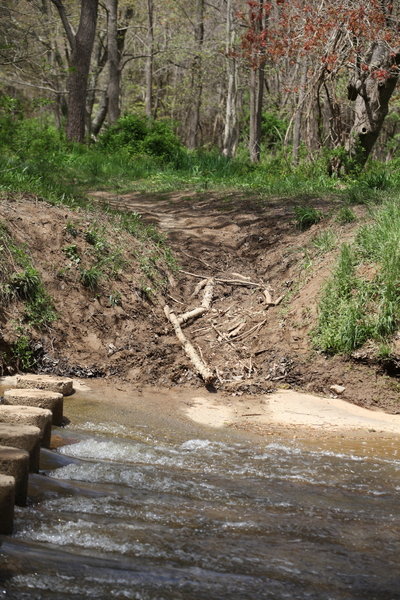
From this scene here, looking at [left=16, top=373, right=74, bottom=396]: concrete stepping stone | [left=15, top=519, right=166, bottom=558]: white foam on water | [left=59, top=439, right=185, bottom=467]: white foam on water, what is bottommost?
[left=59, top=439, right=185, bottom=467]: white foam on water

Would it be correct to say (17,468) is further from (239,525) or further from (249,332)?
(249,332)

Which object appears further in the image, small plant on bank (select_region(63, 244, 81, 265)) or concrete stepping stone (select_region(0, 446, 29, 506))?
small plant on bank (select_region(63, 244, 81, 265))

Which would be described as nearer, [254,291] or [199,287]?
[254,291]

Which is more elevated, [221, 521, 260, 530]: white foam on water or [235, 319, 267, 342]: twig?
[235, 319, 267, 342]: twig

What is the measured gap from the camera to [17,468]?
4391 millimetres

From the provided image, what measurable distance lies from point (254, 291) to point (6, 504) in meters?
7.07

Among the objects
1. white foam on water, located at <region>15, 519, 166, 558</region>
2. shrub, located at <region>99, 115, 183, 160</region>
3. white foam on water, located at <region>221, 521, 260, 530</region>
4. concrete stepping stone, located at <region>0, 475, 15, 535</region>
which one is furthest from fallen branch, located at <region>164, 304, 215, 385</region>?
shrub, located at <region>99, 115, 183, 160</region>

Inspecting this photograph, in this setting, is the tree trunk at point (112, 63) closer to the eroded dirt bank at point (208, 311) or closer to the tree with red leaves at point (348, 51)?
the tree with red leaves at point (348, 51)

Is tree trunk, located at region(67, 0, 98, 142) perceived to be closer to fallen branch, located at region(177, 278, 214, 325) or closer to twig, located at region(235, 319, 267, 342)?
fallen branch, located at region(177, 278, 214, 325)

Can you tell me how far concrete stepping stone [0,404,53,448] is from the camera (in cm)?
566

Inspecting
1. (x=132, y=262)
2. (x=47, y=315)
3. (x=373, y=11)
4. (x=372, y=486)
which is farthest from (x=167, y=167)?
(x=372, y=486)

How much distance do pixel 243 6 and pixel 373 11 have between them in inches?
842

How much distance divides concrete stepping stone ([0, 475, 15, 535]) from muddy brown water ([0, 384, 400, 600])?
0.07 metres

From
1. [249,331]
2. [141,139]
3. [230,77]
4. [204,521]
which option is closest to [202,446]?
[204,521]
